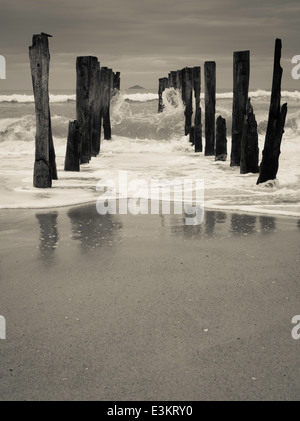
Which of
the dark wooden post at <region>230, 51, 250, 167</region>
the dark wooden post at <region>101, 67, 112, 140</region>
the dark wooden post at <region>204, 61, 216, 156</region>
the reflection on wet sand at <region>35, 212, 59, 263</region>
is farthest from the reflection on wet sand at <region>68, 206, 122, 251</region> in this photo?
the dark wooden post at <region>101, 67, 112, 140</region>

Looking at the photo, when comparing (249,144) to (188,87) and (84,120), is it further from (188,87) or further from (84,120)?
(188,87)

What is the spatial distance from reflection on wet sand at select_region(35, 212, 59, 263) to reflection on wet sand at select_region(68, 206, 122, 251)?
193 millimetres

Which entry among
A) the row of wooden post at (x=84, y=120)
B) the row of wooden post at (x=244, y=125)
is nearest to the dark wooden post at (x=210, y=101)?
the row of wooden post at (x=244, y=125)

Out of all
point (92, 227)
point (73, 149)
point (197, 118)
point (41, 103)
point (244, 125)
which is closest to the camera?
point (92, 227)

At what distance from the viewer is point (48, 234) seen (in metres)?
5.83

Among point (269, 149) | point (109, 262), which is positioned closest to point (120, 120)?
point (269, 149)

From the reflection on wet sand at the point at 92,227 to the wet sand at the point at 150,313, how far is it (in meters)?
0.02

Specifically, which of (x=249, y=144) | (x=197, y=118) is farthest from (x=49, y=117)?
(x=197, y=118)

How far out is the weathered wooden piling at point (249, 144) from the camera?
10.6m

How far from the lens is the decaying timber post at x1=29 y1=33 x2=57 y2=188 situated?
861 cm

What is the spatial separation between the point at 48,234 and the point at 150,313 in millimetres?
2463

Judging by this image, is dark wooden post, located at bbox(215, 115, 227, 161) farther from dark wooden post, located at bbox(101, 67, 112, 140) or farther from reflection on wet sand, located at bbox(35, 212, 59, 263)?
reflection on wet sand, located at bbox(35, 212, 59, 263)
